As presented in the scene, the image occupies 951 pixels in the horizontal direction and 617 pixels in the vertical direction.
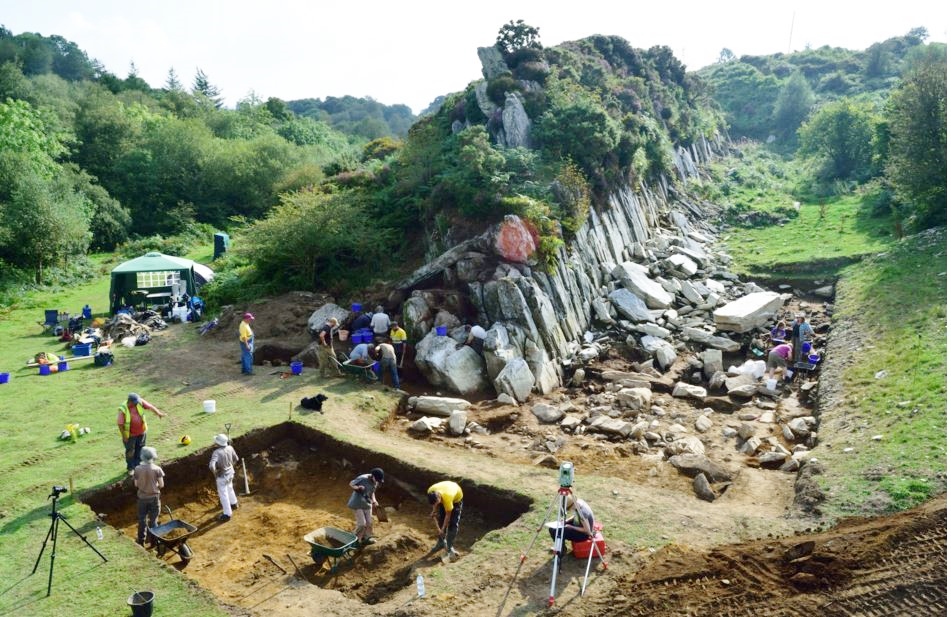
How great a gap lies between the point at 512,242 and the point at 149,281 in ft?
48.7

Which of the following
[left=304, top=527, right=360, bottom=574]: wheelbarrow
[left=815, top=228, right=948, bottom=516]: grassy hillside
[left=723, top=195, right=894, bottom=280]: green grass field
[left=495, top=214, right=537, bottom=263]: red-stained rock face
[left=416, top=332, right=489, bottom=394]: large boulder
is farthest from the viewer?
[left=723, top=195, right=894, bottom=280]: green grass field

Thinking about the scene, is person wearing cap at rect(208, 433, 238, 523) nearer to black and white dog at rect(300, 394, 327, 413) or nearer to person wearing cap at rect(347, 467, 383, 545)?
person wearing cap at rect(347, 467, 383, 545)

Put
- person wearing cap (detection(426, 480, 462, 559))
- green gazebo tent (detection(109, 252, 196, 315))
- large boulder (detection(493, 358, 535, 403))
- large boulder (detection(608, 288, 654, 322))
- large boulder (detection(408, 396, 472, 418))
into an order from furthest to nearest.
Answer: green gazebo tent (detection(109, 252, 196, 315))
large boulder (detection(608, 288, 654, 322))
large boulder (detection(493, 358, 535, 403))
large boulder (detection(408, 396, 472, 418))
person wearing cap (detection(426, 480, 462, 559))

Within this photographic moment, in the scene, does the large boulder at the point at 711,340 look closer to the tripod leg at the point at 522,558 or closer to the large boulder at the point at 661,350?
the large boulder at the point at 661,350

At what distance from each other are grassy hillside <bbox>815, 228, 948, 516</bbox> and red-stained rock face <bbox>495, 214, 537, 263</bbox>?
858 centimetres

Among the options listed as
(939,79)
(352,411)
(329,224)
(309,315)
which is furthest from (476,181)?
(939,79)

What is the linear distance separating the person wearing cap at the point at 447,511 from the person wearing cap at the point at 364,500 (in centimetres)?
87

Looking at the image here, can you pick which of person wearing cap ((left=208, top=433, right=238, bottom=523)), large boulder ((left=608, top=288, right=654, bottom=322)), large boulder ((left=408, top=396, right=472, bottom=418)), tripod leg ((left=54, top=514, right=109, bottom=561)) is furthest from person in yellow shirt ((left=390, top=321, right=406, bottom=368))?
tripod leg ((left=54, top=514, right=109, bottom=561))

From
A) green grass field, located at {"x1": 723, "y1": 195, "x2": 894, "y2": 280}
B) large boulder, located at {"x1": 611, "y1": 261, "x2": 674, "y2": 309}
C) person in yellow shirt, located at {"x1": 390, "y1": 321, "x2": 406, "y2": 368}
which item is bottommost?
person in yellow shirt, located at {"x1": 390, "y1": 321, "x2": 406, "y2": 368}

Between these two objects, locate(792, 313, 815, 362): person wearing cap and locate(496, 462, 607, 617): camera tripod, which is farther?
locate(792, 313, 815, 362): person wearing cap

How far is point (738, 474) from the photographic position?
42.6 ft

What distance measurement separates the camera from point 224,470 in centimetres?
1149

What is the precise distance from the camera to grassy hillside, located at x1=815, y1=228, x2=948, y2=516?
427 inches

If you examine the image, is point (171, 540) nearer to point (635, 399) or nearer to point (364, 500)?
point (364, 500)
